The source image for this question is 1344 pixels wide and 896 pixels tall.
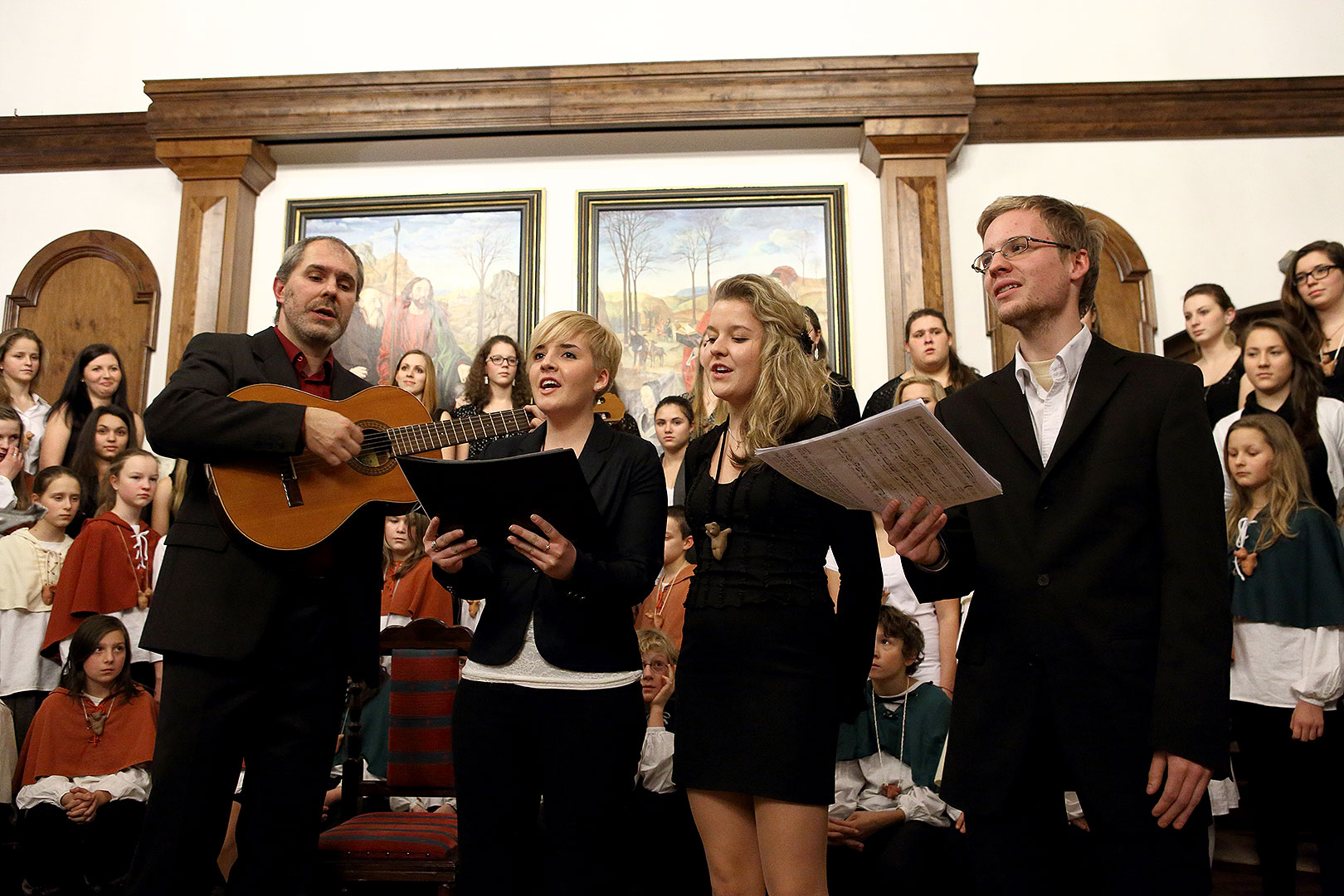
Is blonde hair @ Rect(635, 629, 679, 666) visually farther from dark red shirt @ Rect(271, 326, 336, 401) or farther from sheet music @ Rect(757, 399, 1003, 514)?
sheet music @ Rect(757, 399, 1003, 514)

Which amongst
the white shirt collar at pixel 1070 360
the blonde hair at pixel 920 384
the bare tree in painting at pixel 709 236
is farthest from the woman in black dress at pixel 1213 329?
the white shirt collar at pixel 1070 360

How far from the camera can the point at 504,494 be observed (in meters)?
2.01

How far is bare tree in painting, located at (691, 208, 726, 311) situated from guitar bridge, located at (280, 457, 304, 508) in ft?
14.8

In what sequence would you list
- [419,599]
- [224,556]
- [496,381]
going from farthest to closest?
[496,381], [419,599], [224,556]

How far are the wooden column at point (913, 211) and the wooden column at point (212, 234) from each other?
13.7ft

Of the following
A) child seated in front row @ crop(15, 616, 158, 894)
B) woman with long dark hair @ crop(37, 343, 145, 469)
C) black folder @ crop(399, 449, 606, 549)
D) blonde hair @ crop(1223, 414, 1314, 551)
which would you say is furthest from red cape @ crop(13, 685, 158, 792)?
blonde hair @ crop(1223, 414, 1314, 551)

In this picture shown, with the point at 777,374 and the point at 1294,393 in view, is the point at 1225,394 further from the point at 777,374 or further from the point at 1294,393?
the point at 777,374

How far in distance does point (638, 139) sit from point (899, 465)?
18.4 ft

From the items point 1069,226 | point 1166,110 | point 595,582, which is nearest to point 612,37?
point 1166,110

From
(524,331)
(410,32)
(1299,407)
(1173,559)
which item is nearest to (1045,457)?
(1173,559)

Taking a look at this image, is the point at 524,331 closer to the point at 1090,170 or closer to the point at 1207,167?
the point at 1090,170

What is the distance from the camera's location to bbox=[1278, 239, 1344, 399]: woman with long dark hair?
191 inches

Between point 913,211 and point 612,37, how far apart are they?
244 cm

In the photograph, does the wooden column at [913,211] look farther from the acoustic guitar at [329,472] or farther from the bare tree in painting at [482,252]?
the acoustic guitar at [329,472]
